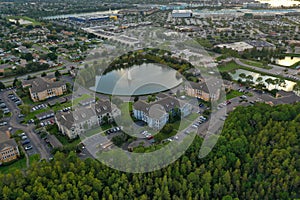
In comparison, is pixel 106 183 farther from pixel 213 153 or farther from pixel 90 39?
pixel 90 39

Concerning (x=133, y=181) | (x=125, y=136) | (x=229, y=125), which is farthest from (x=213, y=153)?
(x=125, y=136)

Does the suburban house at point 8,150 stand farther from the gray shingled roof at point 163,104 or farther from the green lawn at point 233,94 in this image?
the green lawn at point 233,94

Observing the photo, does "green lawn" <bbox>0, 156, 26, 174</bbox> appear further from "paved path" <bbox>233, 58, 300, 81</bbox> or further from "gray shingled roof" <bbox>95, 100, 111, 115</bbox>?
"paved path" <bbox>233, 58, 300, 81</bbox>

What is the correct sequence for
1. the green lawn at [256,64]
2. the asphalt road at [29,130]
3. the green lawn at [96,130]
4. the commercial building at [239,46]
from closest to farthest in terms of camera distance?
the asphalt road at [29,130], the green lawn at [96,130], the green lawn at [256,64], the commercial building at [239,46]

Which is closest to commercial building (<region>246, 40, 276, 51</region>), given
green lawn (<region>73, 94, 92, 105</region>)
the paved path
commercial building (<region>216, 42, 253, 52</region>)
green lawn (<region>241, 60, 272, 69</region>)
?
commercial building (<region>216, 42, 253, 52</region>)

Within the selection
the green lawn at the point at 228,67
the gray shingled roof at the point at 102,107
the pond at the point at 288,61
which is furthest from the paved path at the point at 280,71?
the gray shingled roof at the point at 102,107

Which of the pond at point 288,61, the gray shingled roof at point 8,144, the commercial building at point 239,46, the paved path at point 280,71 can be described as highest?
the commercial building at point 239,46

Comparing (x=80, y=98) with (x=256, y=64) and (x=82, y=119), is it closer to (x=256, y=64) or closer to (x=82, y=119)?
(x=82, y=119)

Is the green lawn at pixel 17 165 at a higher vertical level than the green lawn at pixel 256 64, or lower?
lower
